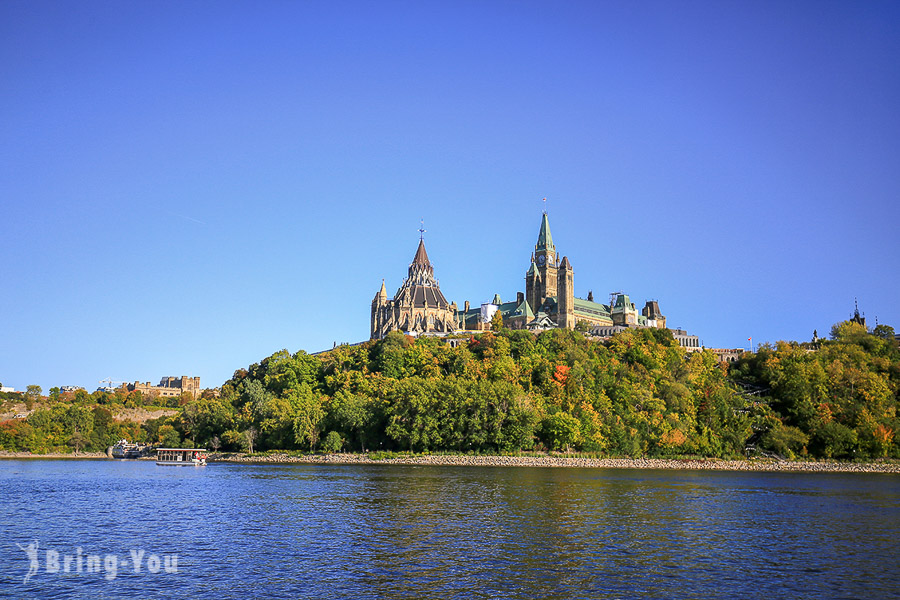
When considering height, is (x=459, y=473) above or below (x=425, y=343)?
below

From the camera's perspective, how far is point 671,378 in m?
117

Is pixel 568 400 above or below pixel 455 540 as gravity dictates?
above

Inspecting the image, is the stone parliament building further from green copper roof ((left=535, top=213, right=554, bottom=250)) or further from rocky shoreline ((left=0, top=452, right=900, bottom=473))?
rocky shoreline ((left=0, top=452, right=900, bottom=473))

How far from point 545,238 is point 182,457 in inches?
4392

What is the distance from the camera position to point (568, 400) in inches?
4252

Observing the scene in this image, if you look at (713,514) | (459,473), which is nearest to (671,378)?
(459,473)

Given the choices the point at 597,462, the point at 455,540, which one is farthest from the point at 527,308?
the point at 455,540

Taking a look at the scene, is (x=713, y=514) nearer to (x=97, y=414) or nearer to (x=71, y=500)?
(x=71, y=500)

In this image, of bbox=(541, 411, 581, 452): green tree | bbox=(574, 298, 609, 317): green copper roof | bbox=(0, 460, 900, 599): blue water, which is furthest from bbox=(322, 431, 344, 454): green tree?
bbox=(574, 298, 609, 317): green copper roof

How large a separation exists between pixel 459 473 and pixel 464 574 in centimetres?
5006

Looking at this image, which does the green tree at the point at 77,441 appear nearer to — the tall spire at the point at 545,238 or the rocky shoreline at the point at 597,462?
the rocky shoreline at the point at 597,462

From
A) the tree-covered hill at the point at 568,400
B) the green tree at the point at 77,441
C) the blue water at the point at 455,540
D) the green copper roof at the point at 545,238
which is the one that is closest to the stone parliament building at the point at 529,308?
the green copper roof at the point at 545,238
